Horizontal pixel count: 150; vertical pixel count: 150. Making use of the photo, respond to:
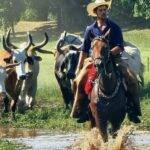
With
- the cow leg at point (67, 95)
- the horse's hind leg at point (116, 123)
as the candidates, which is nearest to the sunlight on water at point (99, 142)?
the horse's hind leg at point (116, 123)

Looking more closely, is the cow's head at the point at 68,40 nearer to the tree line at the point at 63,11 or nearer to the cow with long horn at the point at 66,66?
the cow with long horn at the point at 66,66

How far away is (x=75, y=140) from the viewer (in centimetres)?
1361

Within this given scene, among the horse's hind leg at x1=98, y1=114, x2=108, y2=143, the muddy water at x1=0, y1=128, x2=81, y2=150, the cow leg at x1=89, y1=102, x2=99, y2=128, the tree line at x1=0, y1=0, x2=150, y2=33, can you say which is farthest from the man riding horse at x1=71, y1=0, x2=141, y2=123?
the tree line at x1=0, y1=0, x2=150, y2=33

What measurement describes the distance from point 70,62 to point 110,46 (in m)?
7.95

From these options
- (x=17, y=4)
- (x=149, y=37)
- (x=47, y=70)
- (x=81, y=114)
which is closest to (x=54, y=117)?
(x=81, y=114)

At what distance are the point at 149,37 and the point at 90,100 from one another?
3950 centimetres

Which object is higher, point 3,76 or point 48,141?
point 3,76

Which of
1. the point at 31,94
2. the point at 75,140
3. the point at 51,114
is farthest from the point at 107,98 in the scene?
the point at 31,94

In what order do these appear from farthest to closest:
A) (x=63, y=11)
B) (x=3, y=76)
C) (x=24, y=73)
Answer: (x=63, y=11), (x=24, y=73), (x=3, y=76)

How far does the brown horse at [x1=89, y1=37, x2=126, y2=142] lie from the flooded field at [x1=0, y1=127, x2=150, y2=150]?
0.26m

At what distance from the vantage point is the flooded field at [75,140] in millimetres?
11347

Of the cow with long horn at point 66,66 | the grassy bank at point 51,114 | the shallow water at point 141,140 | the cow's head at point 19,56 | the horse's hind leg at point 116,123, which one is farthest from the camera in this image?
the cow with long horn at point 66,66

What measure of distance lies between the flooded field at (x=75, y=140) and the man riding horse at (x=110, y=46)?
25.7 inches

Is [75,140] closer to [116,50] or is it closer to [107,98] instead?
[107,98]
